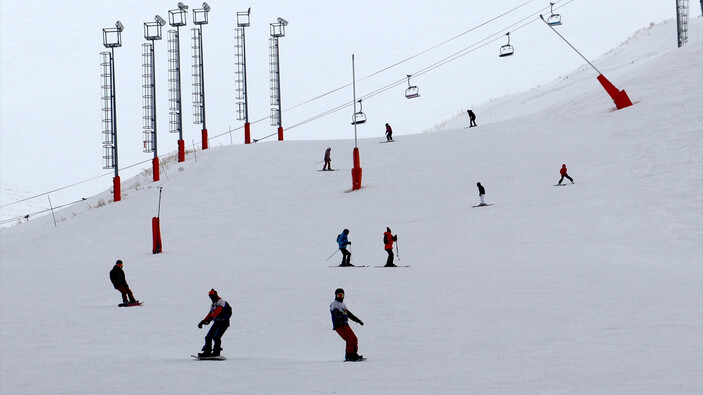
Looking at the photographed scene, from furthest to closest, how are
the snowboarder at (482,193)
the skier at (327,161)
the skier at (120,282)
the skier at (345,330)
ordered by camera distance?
the skier at (327,161) < the snowboarder at (482,193) < the skier at (120,282) < the skier at (345,330)

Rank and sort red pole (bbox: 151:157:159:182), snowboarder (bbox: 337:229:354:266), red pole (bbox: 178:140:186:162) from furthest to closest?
red pole (bbox: 178:140:186:162) < red pole (bbox: 151:157:159:182) < snowboarder (bbox: 337:229:354:266)

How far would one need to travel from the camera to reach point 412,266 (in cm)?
3023

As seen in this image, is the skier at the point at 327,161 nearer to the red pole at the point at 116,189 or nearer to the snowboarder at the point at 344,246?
the red pole at the point at 116,189

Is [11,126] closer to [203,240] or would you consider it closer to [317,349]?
[203,240]

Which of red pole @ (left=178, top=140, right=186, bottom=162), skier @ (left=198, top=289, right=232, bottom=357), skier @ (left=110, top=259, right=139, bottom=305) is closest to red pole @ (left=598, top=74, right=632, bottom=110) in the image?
red pole @ (left=178, top=140, right=186, bottom=162)

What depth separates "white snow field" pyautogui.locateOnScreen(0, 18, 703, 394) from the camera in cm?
1606

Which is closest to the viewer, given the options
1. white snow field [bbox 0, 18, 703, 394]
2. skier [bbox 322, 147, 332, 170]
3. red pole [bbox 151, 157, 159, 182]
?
white snow field [bbox 0, 18, 703, 394]

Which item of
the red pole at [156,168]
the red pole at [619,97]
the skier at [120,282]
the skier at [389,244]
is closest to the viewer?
the skier at [120,282]

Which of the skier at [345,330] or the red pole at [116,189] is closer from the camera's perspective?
the skier at [345,330]

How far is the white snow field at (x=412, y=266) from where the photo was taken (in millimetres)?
16062

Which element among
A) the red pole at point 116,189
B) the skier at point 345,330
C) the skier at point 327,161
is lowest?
the skier at point 345,330

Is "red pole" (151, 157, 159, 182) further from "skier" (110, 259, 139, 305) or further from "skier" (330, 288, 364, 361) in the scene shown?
"skier" (330, 288, 364, 361)

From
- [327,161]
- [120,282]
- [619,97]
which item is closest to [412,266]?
[120,282]

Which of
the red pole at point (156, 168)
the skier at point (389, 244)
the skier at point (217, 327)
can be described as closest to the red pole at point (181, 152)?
the red pole at point (156, 168)
